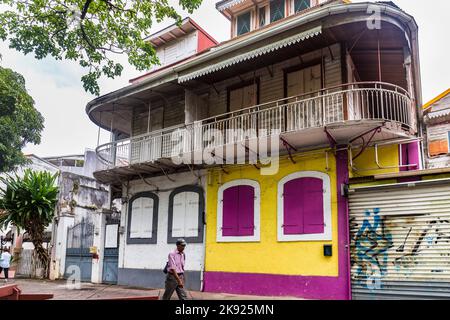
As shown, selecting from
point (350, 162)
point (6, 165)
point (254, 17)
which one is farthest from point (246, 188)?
point (6, 165)

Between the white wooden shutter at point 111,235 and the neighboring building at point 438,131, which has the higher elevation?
the neighboring building at point 438,131

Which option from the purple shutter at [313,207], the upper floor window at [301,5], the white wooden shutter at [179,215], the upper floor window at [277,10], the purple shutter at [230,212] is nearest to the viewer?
the purple shutter at [313,207]

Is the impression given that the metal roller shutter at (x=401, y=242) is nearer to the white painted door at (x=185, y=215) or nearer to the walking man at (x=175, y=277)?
the walking man at (x=175, y=277)

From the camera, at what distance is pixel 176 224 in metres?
14.2

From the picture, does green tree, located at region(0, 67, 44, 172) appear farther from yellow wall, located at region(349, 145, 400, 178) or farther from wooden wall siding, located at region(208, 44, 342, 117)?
yellow wall, located at region(349, 145, 400, 178)

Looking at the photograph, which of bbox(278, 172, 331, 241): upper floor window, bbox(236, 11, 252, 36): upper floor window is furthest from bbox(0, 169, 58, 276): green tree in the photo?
bbox(278, 172, 331, 241): upper floor window

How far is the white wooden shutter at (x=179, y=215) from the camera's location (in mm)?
14039

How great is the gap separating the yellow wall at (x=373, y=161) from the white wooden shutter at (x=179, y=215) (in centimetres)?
589

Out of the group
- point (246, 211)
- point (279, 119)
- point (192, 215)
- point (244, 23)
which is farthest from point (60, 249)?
point (244, 23)

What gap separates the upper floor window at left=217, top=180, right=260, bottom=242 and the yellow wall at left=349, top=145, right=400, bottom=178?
117 inches

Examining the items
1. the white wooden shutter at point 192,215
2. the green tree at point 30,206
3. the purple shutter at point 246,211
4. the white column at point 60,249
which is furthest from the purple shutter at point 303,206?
the green tree at point 30,206

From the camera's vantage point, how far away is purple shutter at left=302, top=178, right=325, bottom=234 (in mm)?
10922

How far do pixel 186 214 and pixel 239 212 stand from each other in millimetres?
2262

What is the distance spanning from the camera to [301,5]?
17.0 meters
